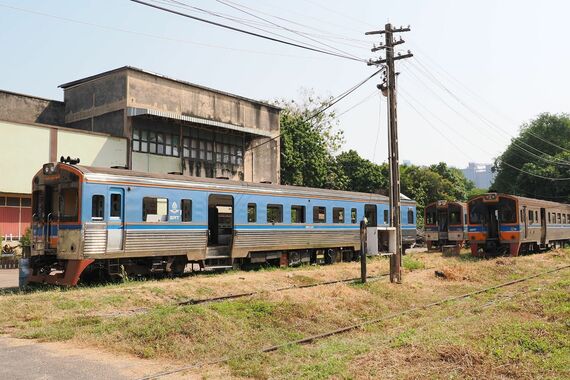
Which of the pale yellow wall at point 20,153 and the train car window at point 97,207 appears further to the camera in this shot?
the pale yellow wall at point 20,153

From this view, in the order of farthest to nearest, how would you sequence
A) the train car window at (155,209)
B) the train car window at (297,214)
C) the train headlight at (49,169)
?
the train car window at (297,214), the train car window at (155,209), the train headlight at (49,169)

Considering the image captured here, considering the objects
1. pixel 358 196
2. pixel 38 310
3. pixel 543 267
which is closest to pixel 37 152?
pixel 358 196

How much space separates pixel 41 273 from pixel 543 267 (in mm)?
17935

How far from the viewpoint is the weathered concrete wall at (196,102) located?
29683mm

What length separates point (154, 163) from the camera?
30391mm

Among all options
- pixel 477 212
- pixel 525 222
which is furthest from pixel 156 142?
pixel 525 222

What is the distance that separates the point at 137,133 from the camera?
29.7 metres

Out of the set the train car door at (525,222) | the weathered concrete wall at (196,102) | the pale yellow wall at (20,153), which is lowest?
the train car door at (525,222)

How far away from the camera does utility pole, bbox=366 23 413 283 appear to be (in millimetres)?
16234

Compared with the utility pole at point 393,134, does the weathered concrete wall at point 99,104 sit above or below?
above

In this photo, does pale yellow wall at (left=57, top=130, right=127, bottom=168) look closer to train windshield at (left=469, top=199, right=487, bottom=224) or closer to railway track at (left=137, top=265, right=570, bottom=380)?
train windshield at (left=469, top=199, right=487, bottom=224)

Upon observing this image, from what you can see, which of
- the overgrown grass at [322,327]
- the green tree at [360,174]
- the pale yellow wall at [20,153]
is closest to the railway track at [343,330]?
the overgrown grass at [322,327]

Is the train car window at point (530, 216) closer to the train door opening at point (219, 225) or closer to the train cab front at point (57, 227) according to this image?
the train door opening at point (219, 225)

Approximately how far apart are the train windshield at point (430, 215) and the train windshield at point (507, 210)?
6612 millimetres
